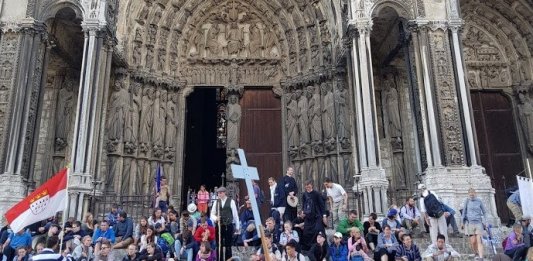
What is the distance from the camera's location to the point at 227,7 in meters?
17.2

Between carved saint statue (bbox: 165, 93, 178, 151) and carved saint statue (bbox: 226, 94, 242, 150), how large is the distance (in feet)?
5.85

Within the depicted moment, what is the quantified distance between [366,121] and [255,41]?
20.9 ft

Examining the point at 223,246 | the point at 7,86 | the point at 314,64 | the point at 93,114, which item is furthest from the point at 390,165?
the point at 7,86

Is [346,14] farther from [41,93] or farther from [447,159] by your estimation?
[41,93]

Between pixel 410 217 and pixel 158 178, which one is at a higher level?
pixel 158 178

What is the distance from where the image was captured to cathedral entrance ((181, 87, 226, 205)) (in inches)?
755

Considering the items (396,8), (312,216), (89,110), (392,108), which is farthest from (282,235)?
(392,108)

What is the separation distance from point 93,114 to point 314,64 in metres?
7.21

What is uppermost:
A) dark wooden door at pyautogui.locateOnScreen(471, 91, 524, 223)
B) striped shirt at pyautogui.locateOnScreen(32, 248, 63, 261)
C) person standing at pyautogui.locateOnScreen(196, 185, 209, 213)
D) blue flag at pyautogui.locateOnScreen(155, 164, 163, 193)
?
dark wooden door at pyautogui.locateOnScreen(471, 91, 524, 223)

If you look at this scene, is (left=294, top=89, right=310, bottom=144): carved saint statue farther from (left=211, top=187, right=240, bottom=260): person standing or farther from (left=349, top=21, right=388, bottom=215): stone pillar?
(left=211, top=187, right=240, bottom=260): person standing

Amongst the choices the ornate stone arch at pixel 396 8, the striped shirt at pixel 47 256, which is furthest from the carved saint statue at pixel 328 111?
the striped shirt at pixel 47 256

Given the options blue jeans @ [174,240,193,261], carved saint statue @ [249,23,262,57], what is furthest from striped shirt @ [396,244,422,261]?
carved saint statue @ [249,23,262,57]

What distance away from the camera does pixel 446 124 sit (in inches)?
478

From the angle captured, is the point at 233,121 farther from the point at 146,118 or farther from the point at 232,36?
the point at 232,36
